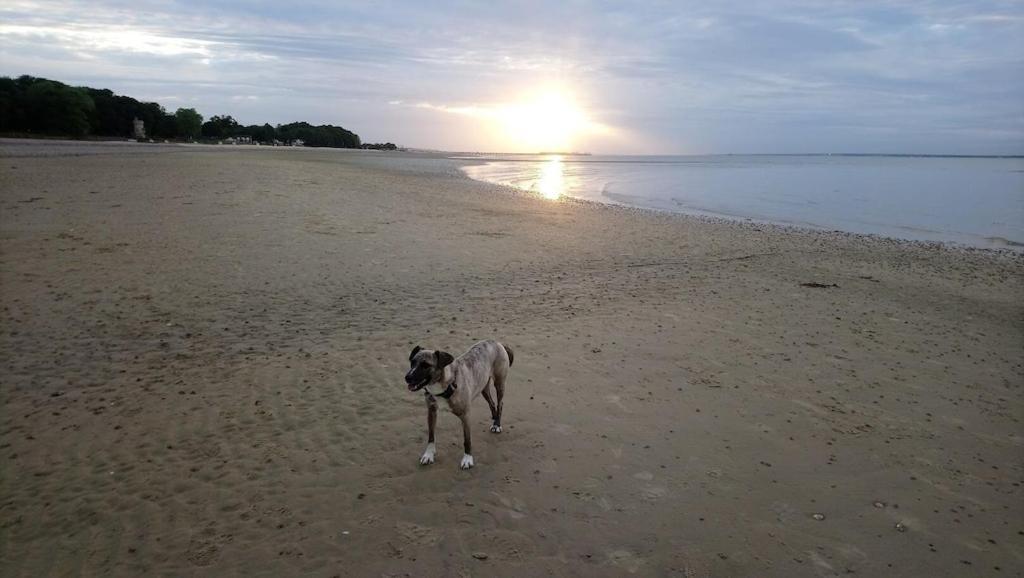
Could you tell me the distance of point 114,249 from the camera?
14273mm

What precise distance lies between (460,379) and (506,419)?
1584 mm

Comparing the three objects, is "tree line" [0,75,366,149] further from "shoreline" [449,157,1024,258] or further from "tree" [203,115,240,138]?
"shoreline" [449,157,1024,258]

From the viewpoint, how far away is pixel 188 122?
124m

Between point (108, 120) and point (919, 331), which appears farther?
point (108, 120)

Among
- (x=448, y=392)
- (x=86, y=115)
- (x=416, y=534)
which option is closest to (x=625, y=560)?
(x=416, y=534)

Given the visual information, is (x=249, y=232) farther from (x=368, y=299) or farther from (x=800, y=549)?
(x=800, y=549)

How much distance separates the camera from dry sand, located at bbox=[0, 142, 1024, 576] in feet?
16.3

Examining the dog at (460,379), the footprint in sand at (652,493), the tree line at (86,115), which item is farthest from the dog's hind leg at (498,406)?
the tree line at (86,115)

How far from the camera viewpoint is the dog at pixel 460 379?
545cm

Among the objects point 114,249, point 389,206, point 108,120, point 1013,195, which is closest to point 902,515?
point 114,249

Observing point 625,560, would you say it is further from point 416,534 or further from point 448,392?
point 448,392

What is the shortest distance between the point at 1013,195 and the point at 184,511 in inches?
2518

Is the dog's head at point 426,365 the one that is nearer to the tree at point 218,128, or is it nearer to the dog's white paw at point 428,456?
the dog's white paw at point 428,456

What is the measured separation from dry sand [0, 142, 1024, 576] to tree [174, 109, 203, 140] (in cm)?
12496
